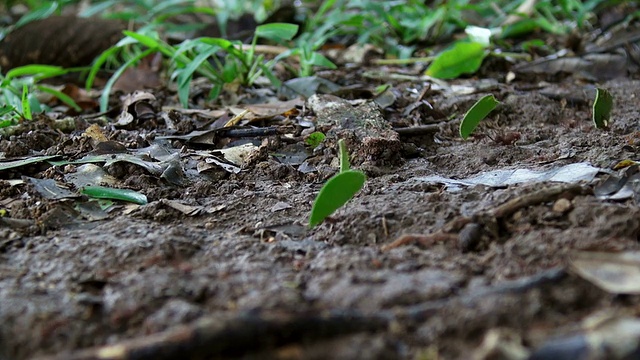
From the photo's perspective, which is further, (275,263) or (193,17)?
(193,17)

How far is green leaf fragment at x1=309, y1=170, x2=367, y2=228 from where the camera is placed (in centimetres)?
96

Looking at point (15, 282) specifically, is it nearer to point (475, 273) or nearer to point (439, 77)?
point (475, 273)

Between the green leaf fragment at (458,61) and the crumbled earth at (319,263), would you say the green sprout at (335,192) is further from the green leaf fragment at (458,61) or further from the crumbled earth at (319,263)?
the green leaf fragment at (458,61)

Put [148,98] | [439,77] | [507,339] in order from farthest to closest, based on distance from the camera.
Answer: [439,77] → [148,98] → [507,339]

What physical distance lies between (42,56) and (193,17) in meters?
1.06

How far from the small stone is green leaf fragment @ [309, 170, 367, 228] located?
0.29 meters

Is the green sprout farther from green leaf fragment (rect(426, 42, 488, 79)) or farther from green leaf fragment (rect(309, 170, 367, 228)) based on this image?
green leaf fragment (rect(426, 42, 488, 79))

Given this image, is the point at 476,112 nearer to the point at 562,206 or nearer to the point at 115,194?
the point at 562,206

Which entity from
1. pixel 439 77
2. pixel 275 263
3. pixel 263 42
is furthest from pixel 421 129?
pixel 263 42

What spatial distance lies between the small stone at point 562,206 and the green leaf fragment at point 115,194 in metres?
0.71

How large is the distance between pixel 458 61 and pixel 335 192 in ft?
3.87

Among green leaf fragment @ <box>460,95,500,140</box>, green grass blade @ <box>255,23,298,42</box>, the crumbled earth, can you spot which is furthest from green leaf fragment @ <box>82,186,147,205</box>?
green grass blade @ <box>255,23,298,42</box>

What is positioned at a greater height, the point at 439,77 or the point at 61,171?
the point at 61,171

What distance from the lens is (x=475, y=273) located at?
0.81 meters
